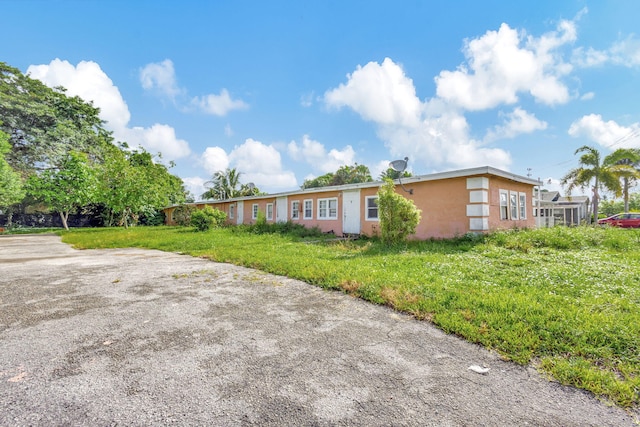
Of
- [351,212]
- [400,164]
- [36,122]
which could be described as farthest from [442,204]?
[36,122]

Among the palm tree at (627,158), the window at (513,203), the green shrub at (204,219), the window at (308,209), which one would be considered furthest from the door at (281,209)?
the palm tree at (627,158)

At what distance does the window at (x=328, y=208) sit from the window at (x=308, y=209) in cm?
64

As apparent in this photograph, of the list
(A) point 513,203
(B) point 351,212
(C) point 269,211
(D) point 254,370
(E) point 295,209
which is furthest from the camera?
(C) point 269,211

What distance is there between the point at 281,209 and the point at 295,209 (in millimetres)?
1292

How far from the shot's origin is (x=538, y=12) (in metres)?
8.16

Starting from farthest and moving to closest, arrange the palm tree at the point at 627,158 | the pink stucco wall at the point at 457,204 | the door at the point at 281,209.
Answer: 1. the palm tree at the point at 627,158
2. the door at the point at 281,209
3. the pink stucco wall at the point at 457,204

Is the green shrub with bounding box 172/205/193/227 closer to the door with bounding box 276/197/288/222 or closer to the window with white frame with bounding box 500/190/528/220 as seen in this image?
the door with bounding box 276/197/288/222

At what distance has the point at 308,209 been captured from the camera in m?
15.7

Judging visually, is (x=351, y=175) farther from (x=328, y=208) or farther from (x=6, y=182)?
(x=6, y=182)

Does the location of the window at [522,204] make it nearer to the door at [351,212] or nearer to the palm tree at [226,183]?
the door at [351,212]

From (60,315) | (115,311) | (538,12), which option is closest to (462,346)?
(115,311)

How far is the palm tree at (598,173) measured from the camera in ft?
58.1

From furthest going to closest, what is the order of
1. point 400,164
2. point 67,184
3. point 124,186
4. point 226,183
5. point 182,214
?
1. point 226,183
2. point 182,214
3. point 124,186
4. point 67,184
5. point 400,164

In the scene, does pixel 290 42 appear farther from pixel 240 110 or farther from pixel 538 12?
pixel 538 12
